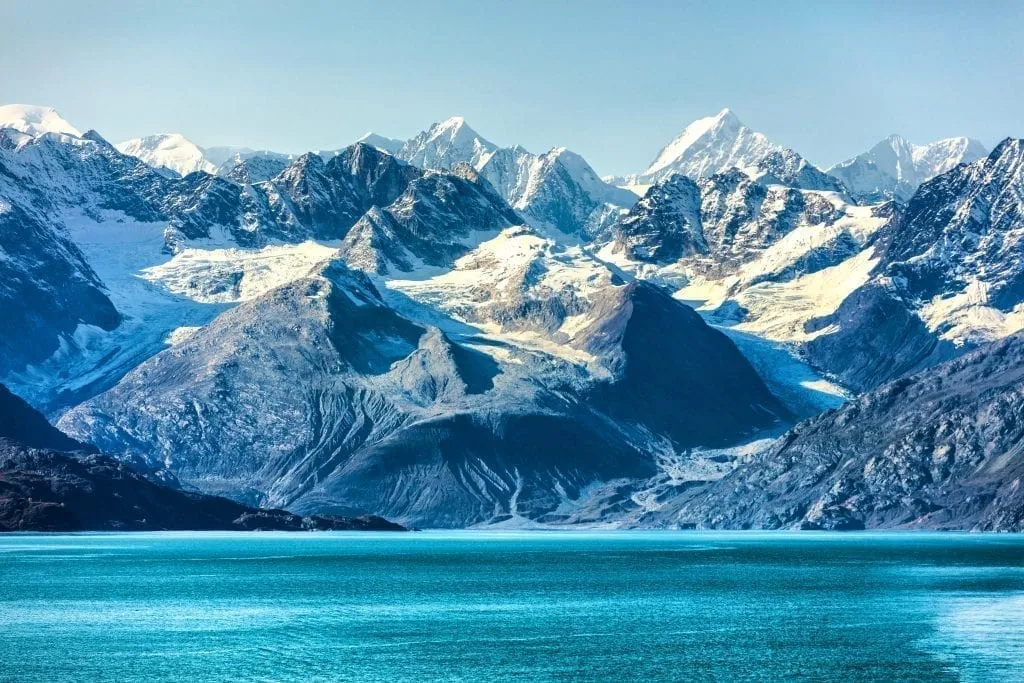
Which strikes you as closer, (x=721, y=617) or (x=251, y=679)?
(x=251, y=679)

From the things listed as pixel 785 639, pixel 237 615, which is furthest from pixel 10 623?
pixel 785 639

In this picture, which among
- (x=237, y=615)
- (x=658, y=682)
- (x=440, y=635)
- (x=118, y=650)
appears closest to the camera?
(x=658, y=682)

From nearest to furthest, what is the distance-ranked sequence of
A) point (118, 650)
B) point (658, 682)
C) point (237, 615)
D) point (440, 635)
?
point (658, 682) < point (118, 650) < point (440, 635) < point (237, 615)

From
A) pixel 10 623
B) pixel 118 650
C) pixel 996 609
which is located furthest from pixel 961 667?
pixel 10 623

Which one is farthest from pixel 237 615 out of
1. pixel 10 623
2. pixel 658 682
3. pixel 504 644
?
pixel 658 682

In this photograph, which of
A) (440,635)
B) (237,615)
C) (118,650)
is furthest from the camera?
(237,615)

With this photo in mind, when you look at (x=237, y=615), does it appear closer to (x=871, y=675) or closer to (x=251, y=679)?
(x=251, y=679)

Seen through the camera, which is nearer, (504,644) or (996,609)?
(504,644)

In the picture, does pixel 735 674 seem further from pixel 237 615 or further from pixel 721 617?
pixel 237 615
